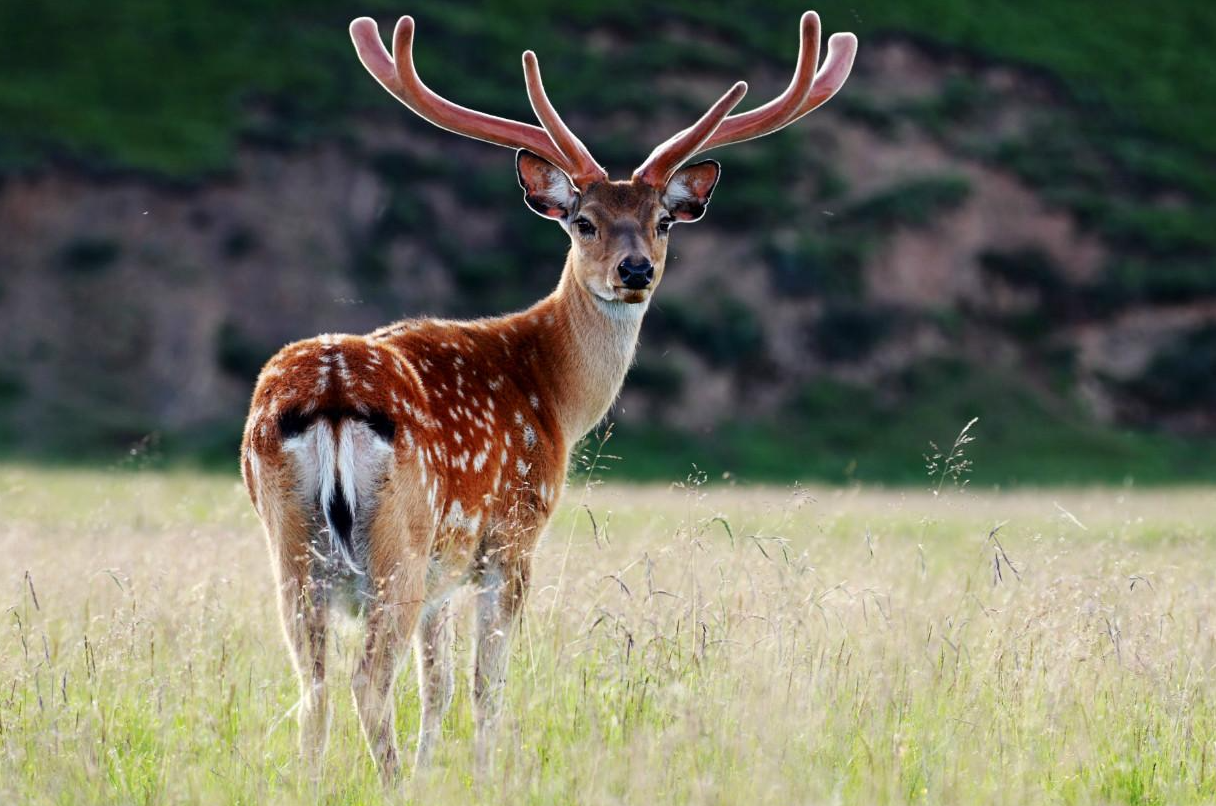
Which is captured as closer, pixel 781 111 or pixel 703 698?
pixel 703 698

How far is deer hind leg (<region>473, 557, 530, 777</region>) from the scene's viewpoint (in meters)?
5.70

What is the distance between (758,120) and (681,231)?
23691 millimetres

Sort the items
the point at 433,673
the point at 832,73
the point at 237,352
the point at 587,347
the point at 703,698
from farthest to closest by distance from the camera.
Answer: the point at 237,352, the point at 832,73, the point at 587,347, the point at 433,673, the point at 703,698

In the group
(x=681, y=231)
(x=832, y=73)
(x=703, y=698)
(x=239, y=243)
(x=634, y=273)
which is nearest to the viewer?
(x=703, y=698)

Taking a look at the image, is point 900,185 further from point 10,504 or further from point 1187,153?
point 10,504

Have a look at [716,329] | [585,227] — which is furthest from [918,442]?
[585,227]

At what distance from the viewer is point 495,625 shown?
5988mm

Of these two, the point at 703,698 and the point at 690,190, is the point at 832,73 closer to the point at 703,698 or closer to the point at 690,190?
the point at 690,190

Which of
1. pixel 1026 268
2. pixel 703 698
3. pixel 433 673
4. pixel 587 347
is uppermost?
pixel 587 347

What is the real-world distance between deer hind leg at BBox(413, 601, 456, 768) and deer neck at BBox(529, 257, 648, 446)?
4.47 ft

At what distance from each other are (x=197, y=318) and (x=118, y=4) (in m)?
8.91

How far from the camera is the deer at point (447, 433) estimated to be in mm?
5051

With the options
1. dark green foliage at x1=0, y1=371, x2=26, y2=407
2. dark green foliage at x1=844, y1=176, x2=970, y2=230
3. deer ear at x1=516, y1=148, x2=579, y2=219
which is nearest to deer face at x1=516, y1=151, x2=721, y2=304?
deer ear at x1=516, y1=148, x2=579, y2=219

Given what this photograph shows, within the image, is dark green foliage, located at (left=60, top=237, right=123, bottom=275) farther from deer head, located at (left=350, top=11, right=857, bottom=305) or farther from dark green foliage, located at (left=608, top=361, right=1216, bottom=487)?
deer head, located at (left=350, top=11, right=857, bottom=305)
